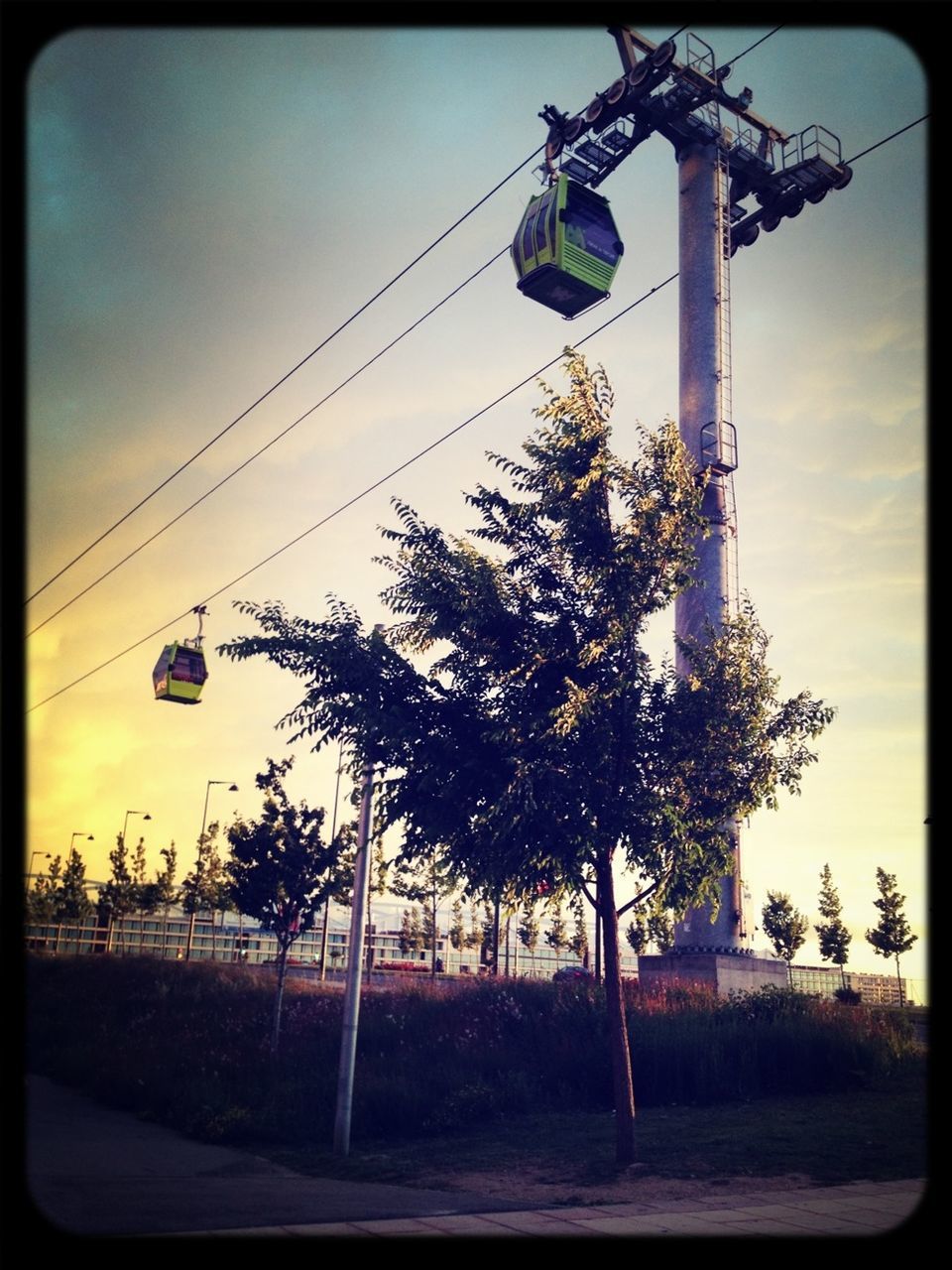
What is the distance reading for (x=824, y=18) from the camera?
7.38 metres

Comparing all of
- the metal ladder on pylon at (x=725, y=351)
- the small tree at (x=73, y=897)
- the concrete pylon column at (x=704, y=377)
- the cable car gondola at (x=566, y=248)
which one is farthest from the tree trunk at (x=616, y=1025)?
the small tree at (x=73, y=897)

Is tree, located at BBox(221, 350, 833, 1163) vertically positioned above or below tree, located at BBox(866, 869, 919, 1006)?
above

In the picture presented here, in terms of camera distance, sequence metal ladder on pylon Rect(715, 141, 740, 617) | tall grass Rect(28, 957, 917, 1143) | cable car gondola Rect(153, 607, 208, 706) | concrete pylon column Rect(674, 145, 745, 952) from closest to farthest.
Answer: tall grass Rect(28, 957, 917, 1143) < cable car gondola Rect(153, 607, 208, 706) < concrete pylon column Rect(674, 145, 745, 952) < metal ladder on pylon Rect(715, 141, 740, 617)

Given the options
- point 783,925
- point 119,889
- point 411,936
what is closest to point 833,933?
point 783,925

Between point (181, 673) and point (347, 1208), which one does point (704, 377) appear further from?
point (347, 1208)

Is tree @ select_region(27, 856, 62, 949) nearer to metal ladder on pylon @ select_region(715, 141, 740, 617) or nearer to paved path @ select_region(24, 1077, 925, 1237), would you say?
metal ladder on pylon @ select_region(715, 141, 740, 617)

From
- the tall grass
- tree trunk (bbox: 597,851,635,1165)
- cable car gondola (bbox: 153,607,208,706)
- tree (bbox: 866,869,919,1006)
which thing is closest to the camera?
tree trunk (bbox: 597,851,635,1165)

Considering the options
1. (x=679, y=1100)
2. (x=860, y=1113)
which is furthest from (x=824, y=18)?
(x=679, y=1100)

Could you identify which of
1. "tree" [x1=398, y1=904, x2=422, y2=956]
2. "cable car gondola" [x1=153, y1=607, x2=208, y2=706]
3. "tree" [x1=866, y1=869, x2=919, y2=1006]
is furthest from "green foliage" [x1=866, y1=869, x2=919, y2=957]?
"cable car gondola" [x1=153, y1=607, x2=208, y2=706]

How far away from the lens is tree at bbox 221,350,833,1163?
42.5 feet

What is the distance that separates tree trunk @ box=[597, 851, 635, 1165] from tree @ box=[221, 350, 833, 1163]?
0.03 meters

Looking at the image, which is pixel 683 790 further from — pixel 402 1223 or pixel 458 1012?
pixel 458 1012

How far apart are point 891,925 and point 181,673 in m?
Answer: 37.3

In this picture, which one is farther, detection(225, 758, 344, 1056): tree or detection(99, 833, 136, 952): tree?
detection(99, 833, 136, 952): tree
